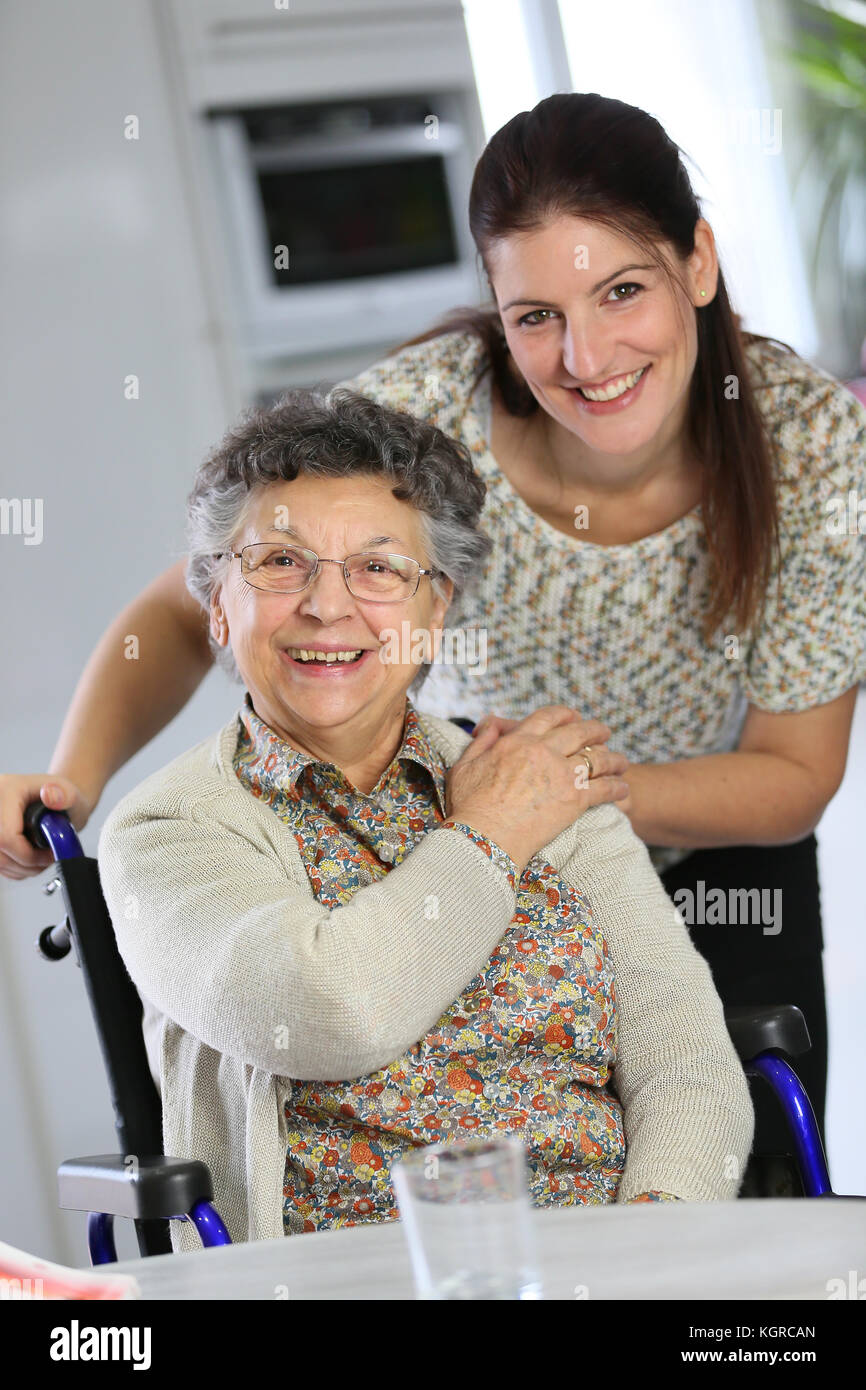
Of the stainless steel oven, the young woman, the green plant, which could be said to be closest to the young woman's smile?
the young woman

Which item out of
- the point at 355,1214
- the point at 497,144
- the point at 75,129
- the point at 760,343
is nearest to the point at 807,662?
the point at 760,343

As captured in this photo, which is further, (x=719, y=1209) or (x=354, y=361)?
(x=354, y=361)

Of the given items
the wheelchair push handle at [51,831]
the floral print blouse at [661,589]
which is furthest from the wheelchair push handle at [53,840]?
the floral print blouse at [661,589]

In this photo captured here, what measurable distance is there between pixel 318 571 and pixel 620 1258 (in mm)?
770

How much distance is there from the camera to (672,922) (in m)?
1.57

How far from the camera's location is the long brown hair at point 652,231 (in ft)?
5.25

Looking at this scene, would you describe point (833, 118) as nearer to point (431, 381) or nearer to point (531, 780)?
point (431, 381)

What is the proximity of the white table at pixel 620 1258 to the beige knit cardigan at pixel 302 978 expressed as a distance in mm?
259

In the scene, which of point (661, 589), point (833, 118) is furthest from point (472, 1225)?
point (833, 118)

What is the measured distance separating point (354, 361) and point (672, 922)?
2.95 m

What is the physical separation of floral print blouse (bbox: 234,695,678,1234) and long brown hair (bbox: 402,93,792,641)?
51cm

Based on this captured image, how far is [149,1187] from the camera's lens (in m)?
1.24

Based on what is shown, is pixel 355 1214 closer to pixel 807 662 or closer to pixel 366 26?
pixel 807 662

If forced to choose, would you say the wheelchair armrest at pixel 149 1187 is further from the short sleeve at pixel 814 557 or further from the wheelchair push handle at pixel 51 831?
the short sleeve at pixel 814 557
